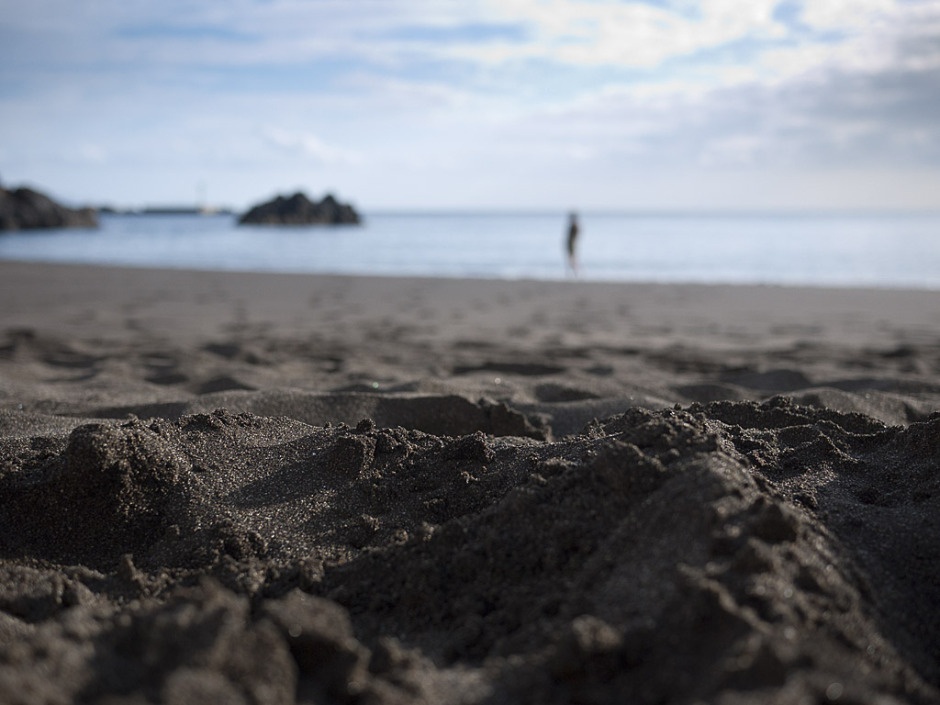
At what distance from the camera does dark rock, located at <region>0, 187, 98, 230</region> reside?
45.1 meters

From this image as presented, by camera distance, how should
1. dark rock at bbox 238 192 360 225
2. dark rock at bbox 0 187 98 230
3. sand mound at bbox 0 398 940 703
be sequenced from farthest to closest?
dark rock at bbox 238 192 360 225
dark rock at bbox 0 187 98 230
sand mound at bbox 0 398 940 703

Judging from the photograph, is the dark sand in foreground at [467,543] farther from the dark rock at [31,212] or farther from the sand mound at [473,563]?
the dark rock at [31,212]

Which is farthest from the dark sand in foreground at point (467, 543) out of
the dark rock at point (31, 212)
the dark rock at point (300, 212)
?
the dark rock at point (300, 212)

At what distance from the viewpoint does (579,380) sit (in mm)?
4562

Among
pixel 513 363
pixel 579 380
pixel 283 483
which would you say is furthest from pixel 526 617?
pixel 513 363

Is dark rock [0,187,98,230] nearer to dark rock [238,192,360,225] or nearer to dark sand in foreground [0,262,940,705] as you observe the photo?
dark rock [238,192,360,225]

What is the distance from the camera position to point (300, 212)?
210ft

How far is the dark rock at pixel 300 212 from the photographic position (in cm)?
6256

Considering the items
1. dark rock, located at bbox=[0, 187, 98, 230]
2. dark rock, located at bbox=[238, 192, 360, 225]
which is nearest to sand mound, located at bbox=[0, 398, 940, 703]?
dark rock, located at bbox=[0, 187, 98, 230]

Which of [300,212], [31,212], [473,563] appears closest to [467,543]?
[473,563]

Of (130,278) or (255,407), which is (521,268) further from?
(255,407)

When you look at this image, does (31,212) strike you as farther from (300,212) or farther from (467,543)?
(467,543)

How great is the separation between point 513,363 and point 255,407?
96.4 inches

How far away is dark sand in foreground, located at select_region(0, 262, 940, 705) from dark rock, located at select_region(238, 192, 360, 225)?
2372 inches
